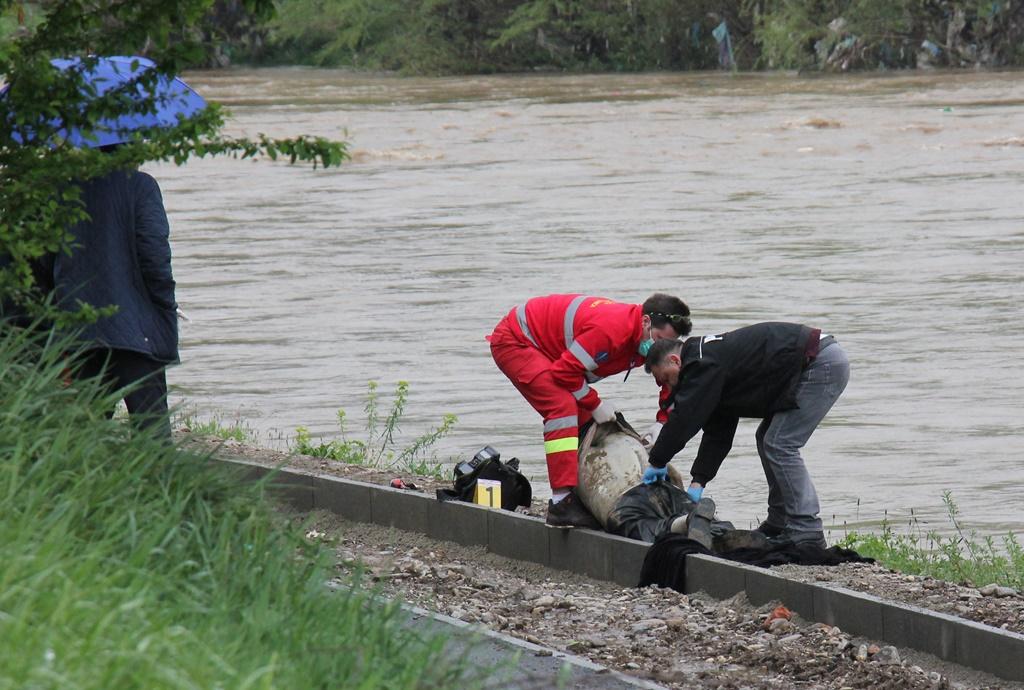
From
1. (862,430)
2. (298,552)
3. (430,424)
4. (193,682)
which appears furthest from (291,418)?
(193,682)

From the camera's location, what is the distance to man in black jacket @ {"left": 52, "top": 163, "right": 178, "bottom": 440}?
732 cm

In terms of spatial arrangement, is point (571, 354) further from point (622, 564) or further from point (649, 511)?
point (622, 564)

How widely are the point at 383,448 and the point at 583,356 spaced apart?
2.31m

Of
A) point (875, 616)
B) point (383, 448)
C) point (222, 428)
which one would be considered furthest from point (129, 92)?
point (222, 428)

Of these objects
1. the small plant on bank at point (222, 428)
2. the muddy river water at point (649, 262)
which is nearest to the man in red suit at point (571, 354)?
the muddy river water at point (649, 262)

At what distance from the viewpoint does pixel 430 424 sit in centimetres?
1252

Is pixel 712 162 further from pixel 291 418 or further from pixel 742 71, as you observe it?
pixel 742 71

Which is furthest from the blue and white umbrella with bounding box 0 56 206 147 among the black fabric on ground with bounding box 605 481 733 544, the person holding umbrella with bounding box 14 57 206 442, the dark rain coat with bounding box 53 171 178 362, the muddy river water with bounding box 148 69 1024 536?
the black fabric on ground with bounding box 605 481 733 544

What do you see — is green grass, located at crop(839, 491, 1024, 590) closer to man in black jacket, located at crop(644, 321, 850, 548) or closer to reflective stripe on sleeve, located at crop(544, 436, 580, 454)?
man in black jacket, located at crop(644, 321, 850, 548)

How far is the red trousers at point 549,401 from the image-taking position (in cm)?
882

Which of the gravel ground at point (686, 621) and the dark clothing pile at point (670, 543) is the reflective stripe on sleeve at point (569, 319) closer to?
the dark clothing pile at point (670, 543)

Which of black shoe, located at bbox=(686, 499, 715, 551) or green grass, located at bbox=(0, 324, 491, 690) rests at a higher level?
green grass, located at bbox=(0, 324, 491, 690)

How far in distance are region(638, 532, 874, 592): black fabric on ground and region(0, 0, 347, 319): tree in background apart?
227 cm

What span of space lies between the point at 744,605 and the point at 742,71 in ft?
193
